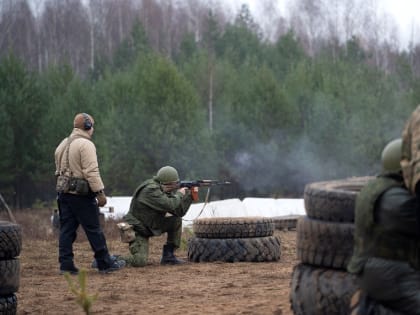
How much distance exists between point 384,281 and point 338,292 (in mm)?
771

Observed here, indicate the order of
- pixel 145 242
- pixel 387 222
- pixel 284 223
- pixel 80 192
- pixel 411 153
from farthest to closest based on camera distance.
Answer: pixel 284 223 → pixel 145 242 → pixel 80 192 → pixel 387 222 → pixel 411 153

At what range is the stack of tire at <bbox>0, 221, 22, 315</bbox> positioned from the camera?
6570 mm

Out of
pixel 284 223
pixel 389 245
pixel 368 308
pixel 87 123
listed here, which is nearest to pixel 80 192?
pixel 87 123

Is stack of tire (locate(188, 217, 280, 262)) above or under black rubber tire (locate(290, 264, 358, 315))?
under

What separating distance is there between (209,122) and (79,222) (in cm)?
3183

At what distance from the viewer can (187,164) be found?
35.5 metres

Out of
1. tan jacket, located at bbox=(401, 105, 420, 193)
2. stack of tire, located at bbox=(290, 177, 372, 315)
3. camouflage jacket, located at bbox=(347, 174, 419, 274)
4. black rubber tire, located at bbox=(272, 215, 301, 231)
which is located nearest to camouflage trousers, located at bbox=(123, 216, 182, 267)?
stack of tire, located at bbox=(290, 177, 372, 315)

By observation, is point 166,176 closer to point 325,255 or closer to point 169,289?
point 169,289

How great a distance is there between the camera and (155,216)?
1073cm

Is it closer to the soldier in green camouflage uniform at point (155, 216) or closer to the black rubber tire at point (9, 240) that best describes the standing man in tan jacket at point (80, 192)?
the soldier in green camouflage uniform at point (155, 216)

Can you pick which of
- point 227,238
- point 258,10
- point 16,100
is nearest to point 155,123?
point 16,100

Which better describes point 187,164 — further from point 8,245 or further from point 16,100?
point 8,245

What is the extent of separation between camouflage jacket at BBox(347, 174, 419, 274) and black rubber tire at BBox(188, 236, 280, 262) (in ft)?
→ 19.4

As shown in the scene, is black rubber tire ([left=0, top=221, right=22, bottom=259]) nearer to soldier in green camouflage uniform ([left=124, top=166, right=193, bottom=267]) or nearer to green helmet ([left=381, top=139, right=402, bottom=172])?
green helmet ([left=381, top=139, right=402, bottom=172])
